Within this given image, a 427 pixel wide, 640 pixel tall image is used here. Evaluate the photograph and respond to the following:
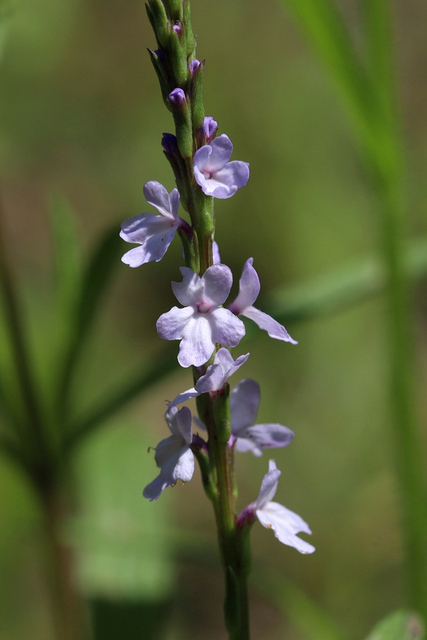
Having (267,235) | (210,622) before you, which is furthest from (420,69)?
(210,622)

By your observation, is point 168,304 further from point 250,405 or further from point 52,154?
point 250,405

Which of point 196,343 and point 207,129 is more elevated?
point 207,129

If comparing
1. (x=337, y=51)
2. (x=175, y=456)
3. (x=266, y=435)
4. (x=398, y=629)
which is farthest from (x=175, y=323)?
(x=337, y=51)

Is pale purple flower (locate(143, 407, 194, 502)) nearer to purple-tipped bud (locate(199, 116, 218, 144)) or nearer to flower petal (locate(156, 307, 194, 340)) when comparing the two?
flower petal (locate(156, 307, 194, 340))

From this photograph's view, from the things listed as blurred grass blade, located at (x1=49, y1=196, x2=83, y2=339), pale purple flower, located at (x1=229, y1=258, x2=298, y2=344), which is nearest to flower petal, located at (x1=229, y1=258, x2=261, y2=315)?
pale purple flower, located at (x1=229, y1=258, x2=298, y2=344)

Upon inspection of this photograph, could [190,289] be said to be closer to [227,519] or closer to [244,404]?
[244,404]

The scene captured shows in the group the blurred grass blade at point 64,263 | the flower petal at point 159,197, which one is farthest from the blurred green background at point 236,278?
the flower petal at point 159,197

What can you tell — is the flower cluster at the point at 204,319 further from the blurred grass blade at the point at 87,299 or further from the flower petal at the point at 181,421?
the blurred grass blade at the point at 87,299
